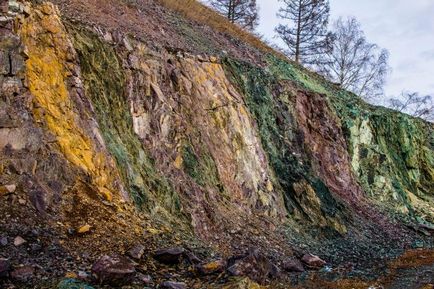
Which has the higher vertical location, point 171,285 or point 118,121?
point 118,121

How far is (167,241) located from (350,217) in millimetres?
8415

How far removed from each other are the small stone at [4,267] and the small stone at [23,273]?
0.24 ft

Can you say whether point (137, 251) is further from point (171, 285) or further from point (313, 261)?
point (313, 261)

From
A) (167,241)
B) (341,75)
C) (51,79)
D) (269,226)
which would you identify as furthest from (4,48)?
(341,75)

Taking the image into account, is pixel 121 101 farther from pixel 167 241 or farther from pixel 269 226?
pixel 269 226

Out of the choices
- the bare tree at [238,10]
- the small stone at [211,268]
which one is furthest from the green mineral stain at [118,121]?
the bare tree at [238,10]

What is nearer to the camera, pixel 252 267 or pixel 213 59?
pixel 252 267

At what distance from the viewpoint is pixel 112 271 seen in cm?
579

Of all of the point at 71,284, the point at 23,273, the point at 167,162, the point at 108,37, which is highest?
the point at 108,37

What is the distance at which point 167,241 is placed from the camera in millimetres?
7551

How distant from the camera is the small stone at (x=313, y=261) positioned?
379 inches

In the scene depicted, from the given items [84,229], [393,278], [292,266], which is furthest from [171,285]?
[393,278]

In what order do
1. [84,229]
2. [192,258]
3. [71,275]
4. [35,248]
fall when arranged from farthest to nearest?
[192,258]
[84,229]
[35,248]
[71,275]

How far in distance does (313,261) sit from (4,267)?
265 inches
